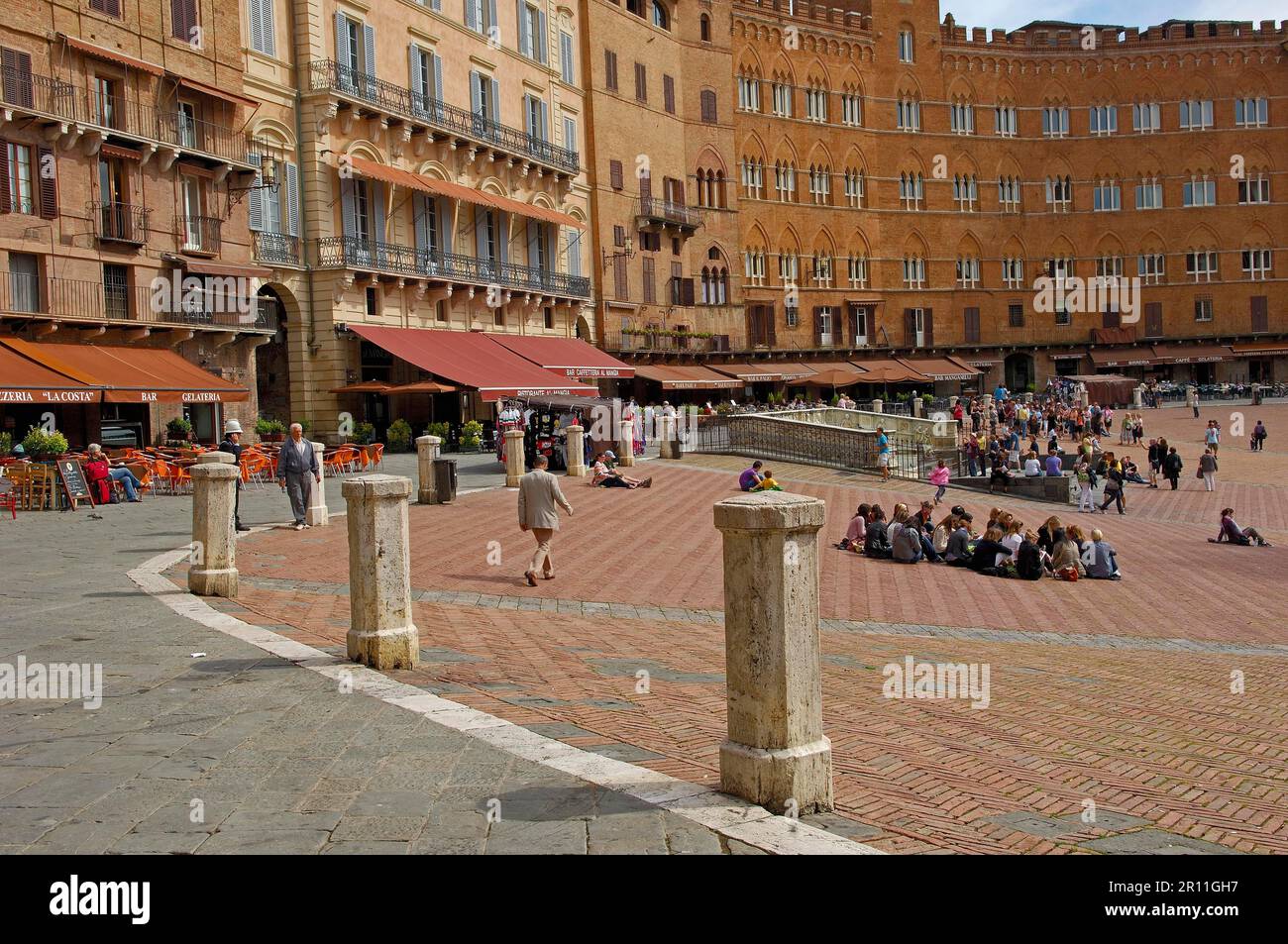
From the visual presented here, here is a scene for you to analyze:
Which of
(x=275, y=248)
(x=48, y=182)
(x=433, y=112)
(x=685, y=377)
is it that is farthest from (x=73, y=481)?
(x=685, y=377)

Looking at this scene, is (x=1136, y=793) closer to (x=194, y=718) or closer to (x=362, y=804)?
(x=362, y=804)

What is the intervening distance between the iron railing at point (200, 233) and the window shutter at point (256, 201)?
Answer: 141 centimetres

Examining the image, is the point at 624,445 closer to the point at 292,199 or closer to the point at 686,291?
the point at 292,199

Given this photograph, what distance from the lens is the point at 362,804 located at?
16.1 feet

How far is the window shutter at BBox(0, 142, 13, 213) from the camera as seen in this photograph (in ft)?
73.9

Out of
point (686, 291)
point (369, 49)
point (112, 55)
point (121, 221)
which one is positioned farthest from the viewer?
point (686, 291)

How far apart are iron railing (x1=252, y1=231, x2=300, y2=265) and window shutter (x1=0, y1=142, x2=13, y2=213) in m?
7.03

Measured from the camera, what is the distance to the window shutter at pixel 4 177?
73.9 feet

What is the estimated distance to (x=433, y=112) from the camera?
35.6m

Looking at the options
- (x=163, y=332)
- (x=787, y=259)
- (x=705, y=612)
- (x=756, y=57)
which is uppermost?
(x=756, y=57)

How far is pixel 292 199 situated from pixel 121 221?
636 centimetres

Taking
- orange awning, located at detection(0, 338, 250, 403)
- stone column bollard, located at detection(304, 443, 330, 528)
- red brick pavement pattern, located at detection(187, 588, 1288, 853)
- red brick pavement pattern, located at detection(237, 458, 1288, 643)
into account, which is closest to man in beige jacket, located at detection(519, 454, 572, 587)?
red brick pavement pattern, located at detection(237, 458, 1288, 643)
